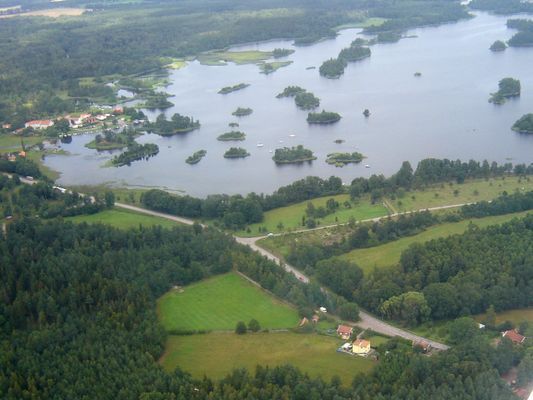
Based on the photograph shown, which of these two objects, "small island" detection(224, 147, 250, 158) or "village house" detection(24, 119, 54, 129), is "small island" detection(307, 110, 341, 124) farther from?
"village house" detection(24, 119, 54, 129)

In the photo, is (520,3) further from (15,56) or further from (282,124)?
(15,56)

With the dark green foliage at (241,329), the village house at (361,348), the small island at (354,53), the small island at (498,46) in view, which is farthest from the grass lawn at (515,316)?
the small island at (498,46)

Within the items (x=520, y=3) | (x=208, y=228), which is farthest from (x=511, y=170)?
(x=520, y=3)

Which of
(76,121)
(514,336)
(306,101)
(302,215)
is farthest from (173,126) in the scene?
(514,336)

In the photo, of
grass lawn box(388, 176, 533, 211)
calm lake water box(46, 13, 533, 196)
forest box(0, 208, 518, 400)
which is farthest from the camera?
calm lake water box(46, 13, 533, 196)

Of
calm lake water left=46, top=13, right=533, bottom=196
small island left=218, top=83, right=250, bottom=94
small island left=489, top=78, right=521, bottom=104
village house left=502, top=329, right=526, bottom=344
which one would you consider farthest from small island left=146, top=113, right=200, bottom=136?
village house left=502, top=329, right=526, bottom=344

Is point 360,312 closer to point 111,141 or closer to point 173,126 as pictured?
point 111,141
